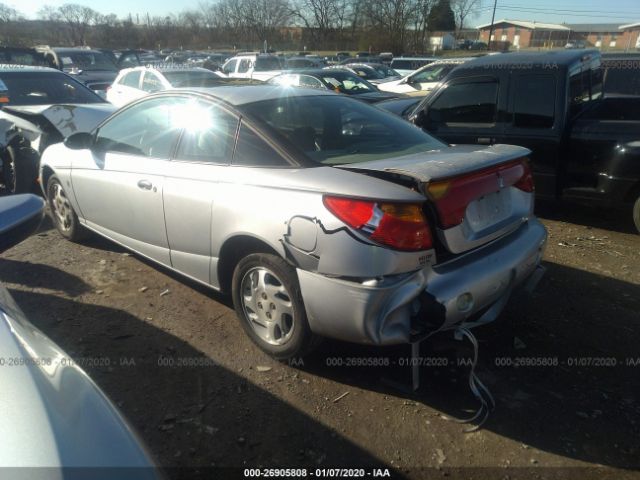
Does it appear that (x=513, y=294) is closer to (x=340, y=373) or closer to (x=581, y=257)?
(x=340, y=373)

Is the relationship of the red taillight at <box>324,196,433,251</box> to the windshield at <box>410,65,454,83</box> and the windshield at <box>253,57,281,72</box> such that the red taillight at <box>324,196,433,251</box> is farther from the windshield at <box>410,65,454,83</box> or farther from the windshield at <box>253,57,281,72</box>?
the windshield at <box>253,57,281,72</box>

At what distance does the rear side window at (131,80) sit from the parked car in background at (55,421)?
10.3m

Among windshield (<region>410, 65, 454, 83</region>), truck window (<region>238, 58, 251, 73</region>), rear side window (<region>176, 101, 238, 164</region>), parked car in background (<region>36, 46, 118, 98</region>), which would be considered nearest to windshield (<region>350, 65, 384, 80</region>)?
windshield (<region>410, 65, 454, 83</region>)

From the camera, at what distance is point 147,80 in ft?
34.6

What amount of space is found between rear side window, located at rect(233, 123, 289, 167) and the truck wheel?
4.51 meters

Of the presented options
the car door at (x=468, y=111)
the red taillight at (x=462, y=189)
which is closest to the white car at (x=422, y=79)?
the car door at (x=468, y=111)

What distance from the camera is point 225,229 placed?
2949 millimetres

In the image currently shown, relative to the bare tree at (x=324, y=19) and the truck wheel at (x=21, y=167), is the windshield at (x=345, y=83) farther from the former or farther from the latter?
the bare tree at (x=324, y=19)

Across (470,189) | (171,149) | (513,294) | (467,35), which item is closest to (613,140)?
(513,294)

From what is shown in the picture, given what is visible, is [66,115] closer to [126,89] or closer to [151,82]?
[151,82]

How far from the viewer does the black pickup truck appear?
15.6 feet

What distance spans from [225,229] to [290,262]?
0.57 meters

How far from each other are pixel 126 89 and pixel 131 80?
0.26 metres

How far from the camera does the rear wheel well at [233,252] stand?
111 inches
